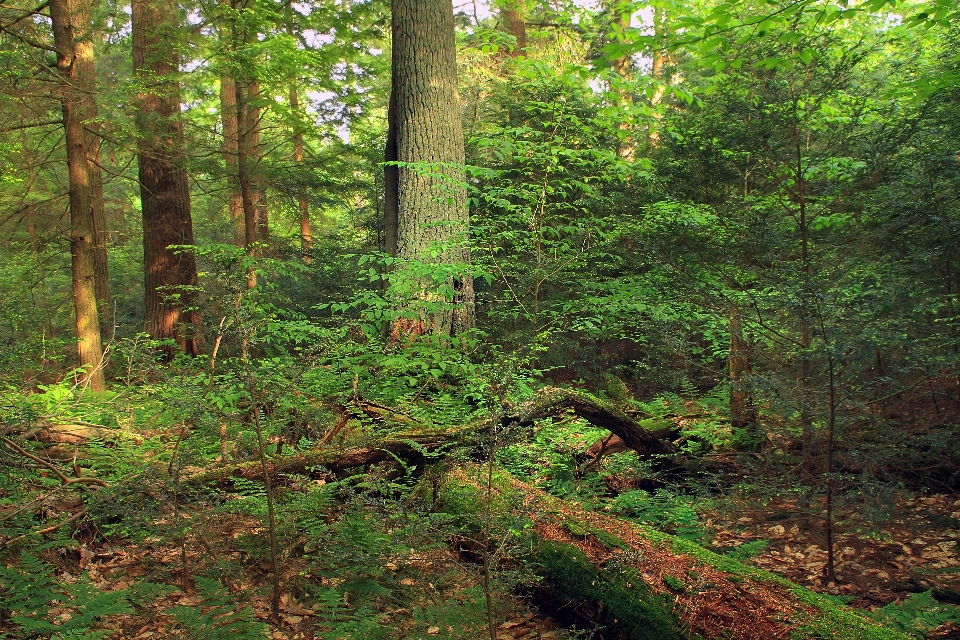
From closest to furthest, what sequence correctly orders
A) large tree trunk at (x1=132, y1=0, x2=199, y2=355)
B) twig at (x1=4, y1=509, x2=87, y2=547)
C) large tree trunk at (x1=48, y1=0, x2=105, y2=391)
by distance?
twig at (x1=4, y1=509, x2=87, y2=547) < large tree trunk at (x1=48, y1=0, x2=105, y2=391) < large tree trunk at (x1=132, y1=0, x2=199, y2=355)

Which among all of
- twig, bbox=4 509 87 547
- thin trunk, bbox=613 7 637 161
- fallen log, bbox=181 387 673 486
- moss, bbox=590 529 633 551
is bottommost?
moss, bbox=590 529 633 551

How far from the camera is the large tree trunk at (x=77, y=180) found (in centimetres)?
737

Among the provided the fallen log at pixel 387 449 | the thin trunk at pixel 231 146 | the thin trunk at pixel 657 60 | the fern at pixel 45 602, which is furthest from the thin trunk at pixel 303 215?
the fern at pixel 45 602

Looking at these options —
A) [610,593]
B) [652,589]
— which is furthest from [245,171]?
[652,589]

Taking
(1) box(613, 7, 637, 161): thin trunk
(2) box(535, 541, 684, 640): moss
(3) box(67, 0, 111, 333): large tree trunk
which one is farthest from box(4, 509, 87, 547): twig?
(1) box(613, 7, 637, 161): thin trunk

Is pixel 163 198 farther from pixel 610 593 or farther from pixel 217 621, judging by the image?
pixel 610 593

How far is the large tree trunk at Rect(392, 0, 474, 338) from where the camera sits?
6.63 metres

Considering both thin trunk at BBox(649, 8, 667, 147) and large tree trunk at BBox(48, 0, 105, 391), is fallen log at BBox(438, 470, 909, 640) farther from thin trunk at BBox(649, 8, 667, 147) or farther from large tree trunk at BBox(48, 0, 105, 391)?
large tree trunk at BBox(48, 0, 105, 391)

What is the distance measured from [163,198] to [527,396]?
306 inches

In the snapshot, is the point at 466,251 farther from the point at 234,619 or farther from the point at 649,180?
the point at 234,619

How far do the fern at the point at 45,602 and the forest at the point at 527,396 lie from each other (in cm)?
2

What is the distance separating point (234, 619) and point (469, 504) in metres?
1.60

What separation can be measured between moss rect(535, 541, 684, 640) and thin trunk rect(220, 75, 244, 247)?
9.10m

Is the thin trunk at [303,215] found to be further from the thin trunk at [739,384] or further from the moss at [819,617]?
the moss at [819,617]
